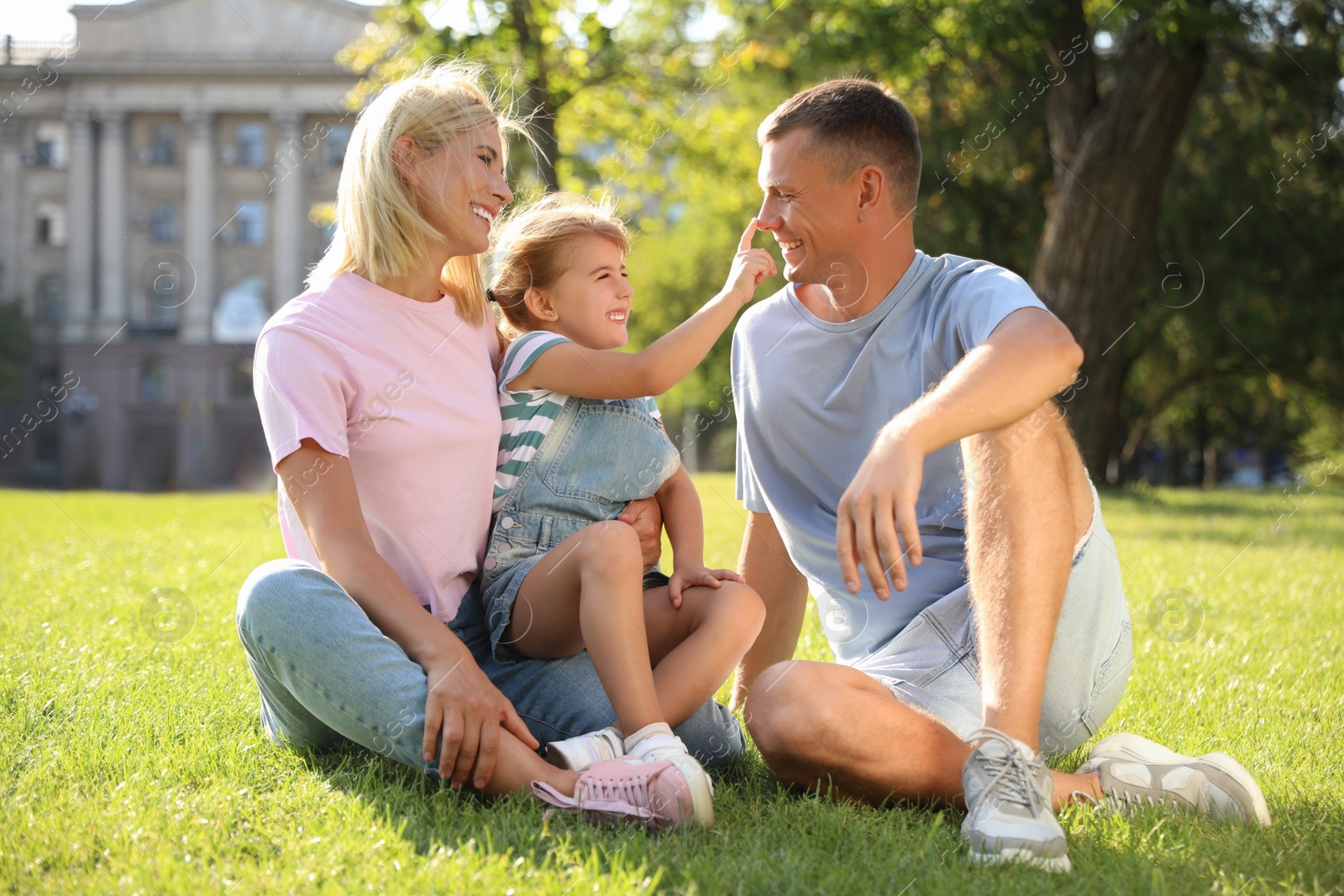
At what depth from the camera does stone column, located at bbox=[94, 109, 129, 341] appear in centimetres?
4675

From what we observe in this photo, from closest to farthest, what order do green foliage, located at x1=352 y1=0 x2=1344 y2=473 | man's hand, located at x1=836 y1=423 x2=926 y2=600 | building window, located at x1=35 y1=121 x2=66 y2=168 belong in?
man's hand, located at x1=836 y1=423 x2=926 y2=600, green foliage, located at x1=352 y1=0 x2=1344 y2=473, building window, located at x1=35 y1=121 x2=66 y2=168

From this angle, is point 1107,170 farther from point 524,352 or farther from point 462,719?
point 462,719

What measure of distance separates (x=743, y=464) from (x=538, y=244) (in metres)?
0.79

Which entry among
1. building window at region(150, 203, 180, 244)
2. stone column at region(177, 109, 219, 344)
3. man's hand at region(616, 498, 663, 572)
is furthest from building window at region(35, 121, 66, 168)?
man's hand at region(616, 498, 663, 572)

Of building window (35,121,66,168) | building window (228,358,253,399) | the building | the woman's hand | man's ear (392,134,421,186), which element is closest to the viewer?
the woman's hand

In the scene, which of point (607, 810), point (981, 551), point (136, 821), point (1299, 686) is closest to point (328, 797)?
point (136, 821)

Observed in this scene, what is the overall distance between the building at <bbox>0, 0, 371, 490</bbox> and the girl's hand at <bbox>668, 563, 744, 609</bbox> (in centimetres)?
4525

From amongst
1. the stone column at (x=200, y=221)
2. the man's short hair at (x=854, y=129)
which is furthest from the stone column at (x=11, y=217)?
the man's short hair at (x=854, y=129)

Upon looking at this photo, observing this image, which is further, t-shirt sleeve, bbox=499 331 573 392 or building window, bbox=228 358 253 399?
building window, bbox=228 358 253 399

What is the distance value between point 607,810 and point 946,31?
39.2ft

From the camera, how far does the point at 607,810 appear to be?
7.14 feet

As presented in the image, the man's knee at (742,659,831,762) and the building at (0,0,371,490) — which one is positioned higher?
the building at (0,0,371,490)

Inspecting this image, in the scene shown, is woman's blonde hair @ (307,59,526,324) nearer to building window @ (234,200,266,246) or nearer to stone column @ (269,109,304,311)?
stone column @ (269,109,304,311)

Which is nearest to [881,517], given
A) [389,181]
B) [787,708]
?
[787,708]
